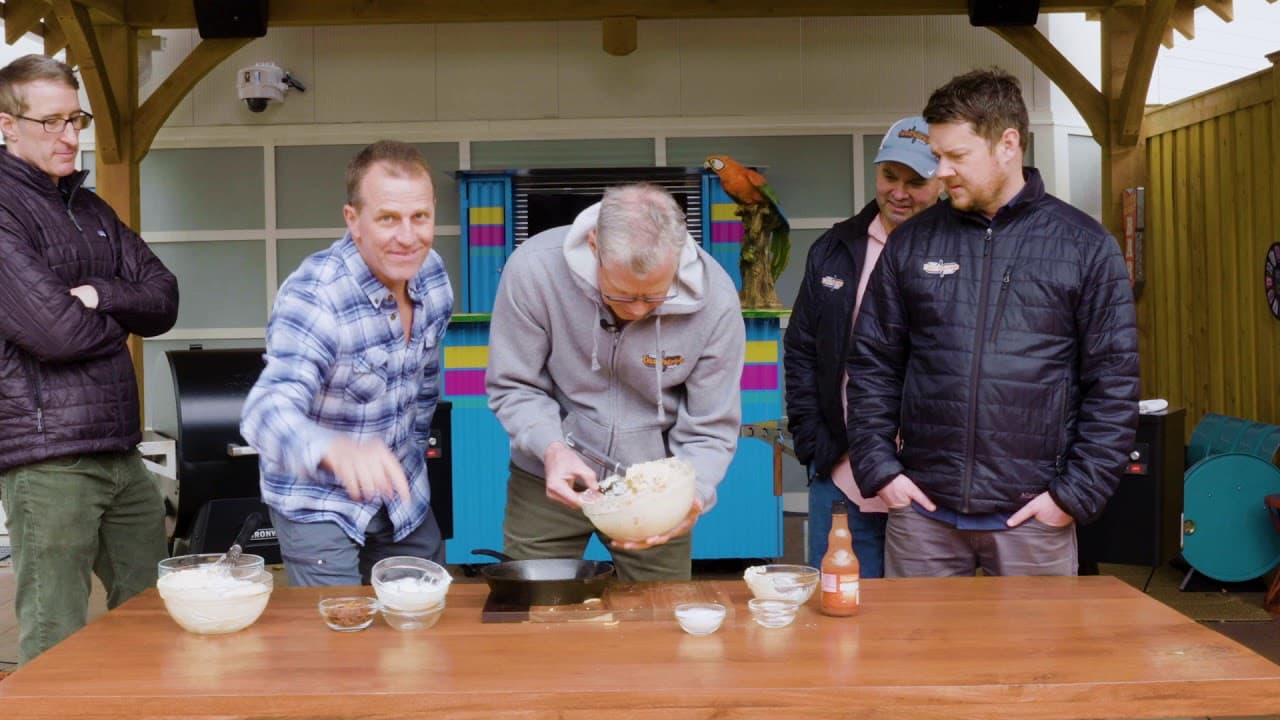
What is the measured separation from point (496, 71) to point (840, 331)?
5925 millimetres

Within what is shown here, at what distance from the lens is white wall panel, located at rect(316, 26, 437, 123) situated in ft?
28.6

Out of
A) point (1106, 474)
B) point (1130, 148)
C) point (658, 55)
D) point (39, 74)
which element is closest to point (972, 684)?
point (1106, 474)

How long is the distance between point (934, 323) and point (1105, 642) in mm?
877

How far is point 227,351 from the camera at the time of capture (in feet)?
17.8

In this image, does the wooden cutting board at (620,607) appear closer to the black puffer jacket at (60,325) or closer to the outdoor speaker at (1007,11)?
the black puffer jacket at (60,325)

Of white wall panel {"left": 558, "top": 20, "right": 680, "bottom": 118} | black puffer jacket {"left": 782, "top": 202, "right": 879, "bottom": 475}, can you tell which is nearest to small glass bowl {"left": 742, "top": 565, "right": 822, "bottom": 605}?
black puffer jacket {"left": 782, "top": 202, "right": 879, "bottom": 475}

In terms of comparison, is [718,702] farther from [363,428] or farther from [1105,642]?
[363,428]

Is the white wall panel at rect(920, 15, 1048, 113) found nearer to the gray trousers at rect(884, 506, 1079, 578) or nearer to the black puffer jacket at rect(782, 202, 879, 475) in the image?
the black puffer jacket at rect(782, 202, 879, 475)

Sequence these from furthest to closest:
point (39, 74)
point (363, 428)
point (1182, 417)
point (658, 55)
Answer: point (658, 55) < point (1182, 417) < point (39, 74) < point (363, 428)

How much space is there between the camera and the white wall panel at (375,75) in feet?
28.6

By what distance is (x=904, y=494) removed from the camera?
2750 millimetres

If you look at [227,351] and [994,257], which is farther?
[227,351]

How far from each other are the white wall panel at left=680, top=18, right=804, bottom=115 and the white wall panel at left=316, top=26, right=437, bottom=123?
1791 millimetres

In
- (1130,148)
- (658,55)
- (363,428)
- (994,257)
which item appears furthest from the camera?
(658,55)
